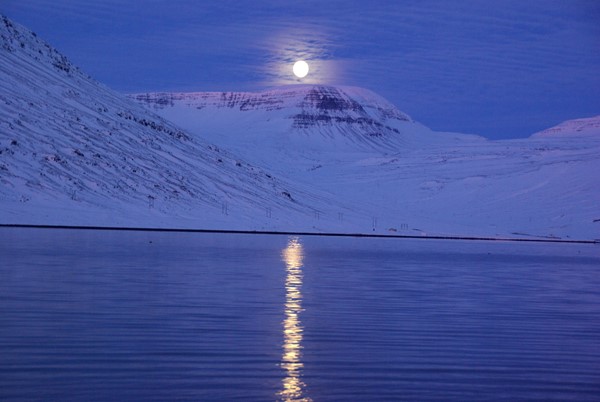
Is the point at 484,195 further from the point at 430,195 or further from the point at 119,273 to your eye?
the point at 119,273

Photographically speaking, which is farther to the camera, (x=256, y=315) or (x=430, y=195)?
(x=430, y=195)

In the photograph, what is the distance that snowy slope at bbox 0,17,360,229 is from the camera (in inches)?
3157

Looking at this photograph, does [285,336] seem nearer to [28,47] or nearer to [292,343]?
[292,343]

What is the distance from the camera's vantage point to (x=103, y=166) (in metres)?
91.3

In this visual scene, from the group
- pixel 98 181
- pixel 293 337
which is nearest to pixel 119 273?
pixel 293 337

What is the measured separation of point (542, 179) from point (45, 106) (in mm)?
62509

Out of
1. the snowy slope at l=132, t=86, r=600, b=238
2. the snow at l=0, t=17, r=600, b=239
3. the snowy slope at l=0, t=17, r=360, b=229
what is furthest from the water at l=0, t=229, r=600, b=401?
the snowy slope at l=132, t=86, r=600, b=238

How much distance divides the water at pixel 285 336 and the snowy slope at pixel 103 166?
159 ft

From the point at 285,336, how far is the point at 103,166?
7810 centimetres

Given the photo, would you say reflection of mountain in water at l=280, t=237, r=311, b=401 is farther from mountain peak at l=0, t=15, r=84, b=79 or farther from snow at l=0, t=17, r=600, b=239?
mountain peak at l=0, t=15, r=84, b=79

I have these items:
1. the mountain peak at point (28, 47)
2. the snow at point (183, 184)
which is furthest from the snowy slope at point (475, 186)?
the mountain peak at point (28, 47)

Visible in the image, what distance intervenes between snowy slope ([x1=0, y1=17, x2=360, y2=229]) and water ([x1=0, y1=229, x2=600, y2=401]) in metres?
48.4

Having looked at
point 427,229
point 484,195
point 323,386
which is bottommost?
point 323,386

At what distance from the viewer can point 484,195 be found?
129 metres
